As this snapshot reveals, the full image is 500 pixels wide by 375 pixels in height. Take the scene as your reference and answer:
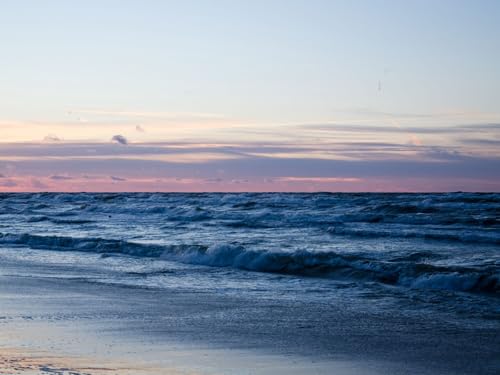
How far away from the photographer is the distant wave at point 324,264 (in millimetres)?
13125

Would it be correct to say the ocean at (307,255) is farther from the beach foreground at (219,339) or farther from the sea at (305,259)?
the beach foreground at (219,339)

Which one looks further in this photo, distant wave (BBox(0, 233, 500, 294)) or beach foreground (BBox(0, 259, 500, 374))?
distant wave (BBox(0, 233, 500, 294))

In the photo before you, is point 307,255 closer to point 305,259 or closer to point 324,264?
point 305,259

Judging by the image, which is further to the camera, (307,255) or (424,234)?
(424,234)

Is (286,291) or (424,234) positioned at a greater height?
(286,291)

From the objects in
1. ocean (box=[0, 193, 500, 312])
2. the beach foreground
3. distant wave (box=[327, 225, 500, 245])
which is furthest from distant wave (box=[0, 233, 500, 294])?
distant wave (box=[327, 225, 500, 245])

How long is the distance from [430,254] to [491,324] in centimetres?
841

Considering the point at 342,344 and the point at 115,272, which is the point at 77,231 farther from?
the point at 342,344

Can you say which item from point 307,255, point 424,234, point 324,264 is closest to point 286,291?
point 324,264

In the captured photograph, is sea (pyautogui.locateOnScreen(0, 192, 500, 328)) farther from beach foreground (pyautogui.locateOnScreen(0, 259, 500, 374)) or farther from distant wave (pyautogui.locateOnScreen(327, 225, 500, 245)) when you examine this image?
beach foreground (pyautogui.locateOnScreen(0, 259, 500, 374))

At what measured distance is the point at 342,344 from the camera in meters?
8.23

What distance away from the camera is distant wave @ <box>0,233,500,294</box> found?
13125 millimetres

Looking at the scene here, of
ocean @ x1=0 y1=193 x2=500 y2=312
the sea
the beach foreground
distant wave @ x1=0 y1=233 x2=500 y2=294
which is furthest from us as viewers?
distant wave @ x1=0 y1=233 x2=500 y2=294

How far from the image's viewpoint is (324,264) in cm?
1571
